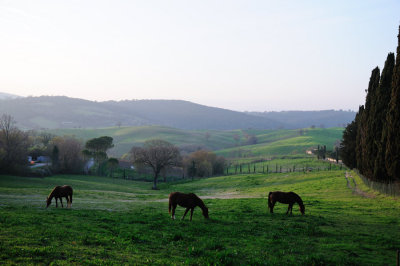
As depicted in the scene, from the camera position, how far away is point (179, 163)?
292ft

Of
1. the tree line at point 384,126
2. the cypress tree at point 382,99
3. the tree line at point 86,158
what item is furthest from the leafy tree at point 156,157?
the cypress tree at point 382,99

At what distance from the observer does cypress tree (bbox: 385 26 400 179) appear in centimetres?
3506

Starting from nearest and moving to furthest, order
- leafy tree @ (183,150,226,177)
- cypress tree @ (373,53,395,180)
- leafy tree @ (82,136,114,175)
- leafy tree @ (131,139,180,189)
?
cypress tree @ (373,53,395,180) → leafy tree @ (131,139,180,189) → leafy tree @ (82,136,114,175) → leafy tree @ (183,150,226,177)

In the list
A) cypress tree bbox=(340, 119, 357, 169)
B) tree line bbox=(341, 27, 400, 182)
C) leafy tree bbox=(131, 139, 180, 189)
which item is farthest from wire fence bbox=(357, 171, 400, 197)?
leafy tree bbox=(131, 139, 180, 189)

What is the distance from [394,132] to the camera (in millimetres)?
36094

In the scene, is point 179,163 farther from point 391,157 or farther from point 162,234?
point 162,234

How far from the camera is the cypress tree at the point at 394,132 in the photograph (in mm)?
35062

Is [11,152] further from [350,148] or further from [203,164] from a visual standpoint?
[350,148]

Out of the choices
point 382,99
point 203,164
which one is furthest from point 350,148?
point 203,164

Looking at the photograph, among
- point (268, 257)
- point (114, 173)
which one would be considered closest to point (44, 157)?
point (114, 173)

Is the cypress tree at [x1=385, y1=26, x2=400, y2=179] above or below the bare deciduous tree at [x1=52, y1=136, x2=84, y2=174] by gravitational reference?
above

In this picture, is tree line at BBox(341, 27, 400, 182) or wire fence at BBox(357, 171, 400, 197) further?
tree line at BBox(341, 27, 400, 182)

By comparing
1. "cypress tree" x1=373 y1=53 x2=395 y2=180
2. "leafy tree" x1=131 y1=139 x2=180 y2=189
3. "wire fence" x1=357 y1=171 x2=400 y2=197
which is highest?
"cypress tree" x1=373 y1=53 x2=395 y2=180

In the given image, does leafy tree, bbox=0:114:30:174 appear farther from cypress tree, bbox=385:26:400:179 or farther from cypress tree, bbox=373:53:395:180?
cypress tree, bbox=385:26:400:179
